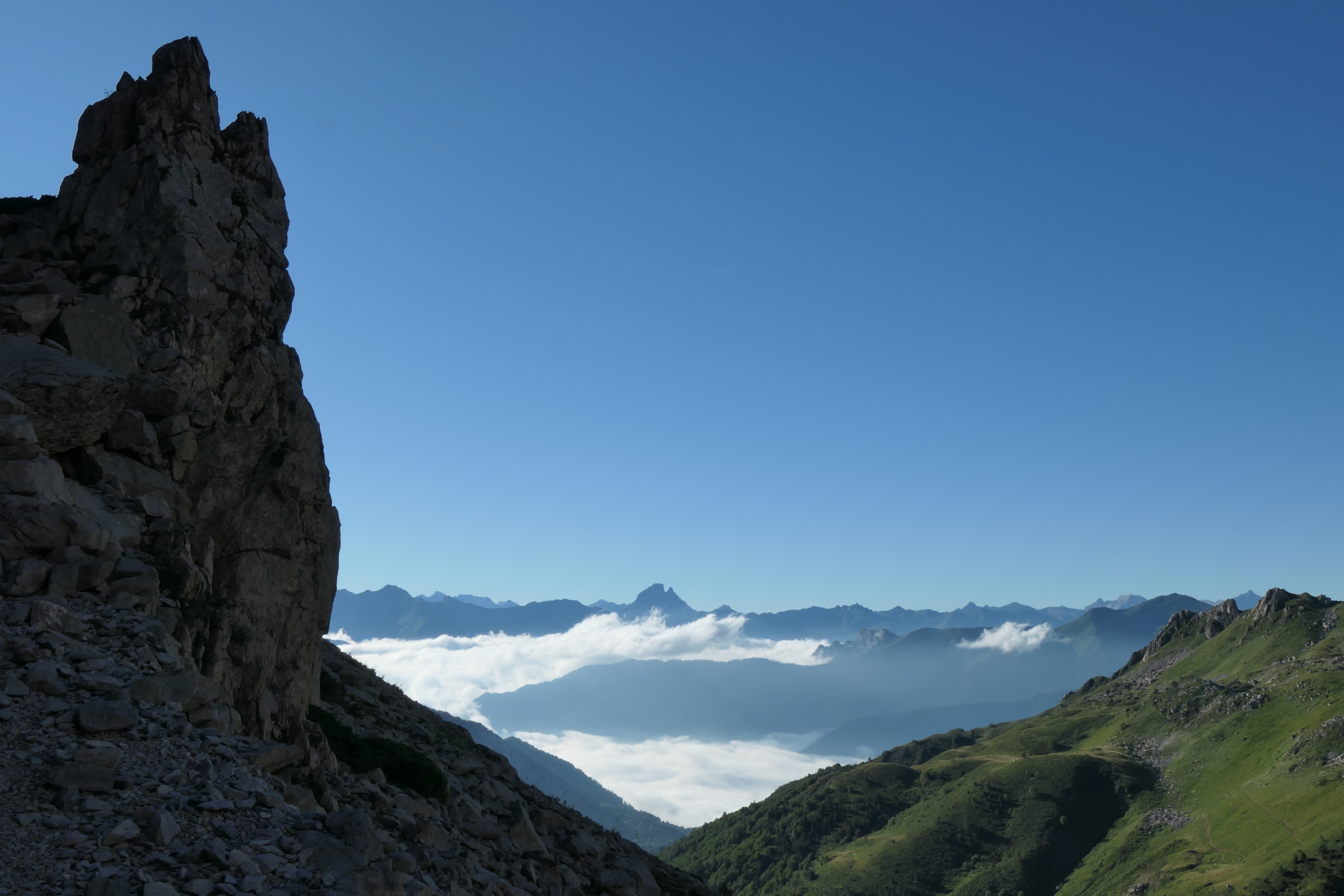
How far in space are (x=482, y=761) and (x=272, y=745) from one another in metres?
Result: 28.4

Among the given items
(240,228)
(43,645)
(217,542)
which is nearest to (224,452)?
(217,542)

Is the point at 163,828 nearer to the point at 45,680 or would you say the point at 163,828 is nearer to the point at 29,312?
the point at 45,680

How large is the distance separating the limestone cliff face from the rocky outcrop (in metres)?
0.11

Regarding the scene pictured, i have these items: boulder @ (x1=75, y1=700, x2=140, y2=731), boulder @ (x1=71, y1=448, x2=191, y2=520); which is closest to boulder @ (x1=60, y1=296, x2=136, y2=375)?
boulder @ (x1=71, y1=448, x2=191, y2=520)

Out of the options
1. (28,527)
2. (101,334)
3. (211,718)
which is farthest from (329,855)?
(101,334)

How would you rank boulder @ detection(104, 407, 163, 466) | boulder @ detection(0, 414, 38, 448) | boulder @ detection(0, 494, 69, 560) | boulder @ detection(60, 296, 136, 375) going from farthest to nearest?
boulder @ detection(60, 296, 136, 375) < boulder @ detection(104, 407, 163, 466) < boulder @ detection(0, 414, 38, 448) < boulder @ detection(0, 494, 69, 560)

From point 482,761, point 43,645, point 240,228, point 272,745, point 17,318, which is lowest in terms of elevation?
point 482,761

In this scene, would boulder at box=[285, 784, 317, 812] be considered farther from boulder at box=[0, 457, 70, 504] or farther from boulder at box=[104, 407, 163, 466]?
boulder at box=[104, 407, 163, 466]

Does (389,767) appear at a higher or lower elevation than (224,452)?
lower

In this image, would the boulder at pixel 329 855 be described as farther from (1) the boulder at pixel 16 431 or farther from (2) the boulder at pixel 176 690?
(1) the boulder at pixel 16 431

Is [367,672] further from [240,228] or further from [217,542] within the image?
[240,228]

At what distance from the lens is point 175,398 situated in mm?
31438

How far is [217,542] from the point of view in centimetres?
3506

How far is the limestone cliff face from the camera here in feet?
80.3
